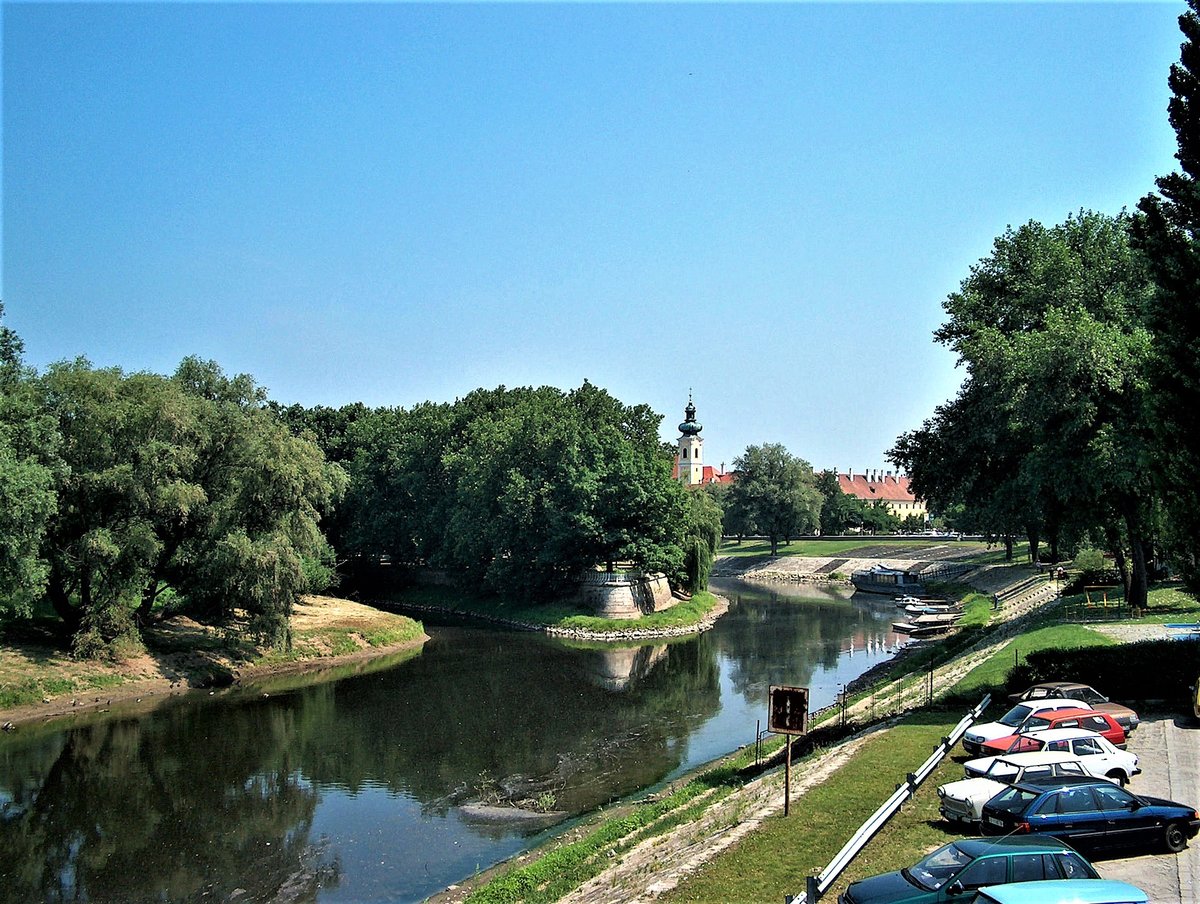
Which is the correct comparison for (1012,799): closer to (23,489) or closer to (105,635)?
(23,489)

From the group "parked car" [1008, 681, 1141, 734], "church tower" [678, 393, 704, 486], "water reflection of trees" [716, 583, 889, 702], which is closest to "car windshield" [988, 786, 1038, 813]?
"parked car" [1008, 681, 1141, 734]

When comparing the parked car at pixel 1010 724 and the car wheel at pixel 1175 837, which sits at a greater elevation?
the parked car at pixel 1010 724

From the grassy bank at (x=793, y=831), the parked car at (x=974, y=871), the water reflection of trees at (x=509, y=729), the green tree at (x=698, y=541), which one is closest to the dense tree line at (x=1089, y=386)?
the grassy bank at (x=793, y=831)

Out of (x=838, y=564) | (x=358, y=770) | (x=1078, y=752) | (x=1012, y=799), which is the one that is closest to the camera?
(x=1012, y=799)

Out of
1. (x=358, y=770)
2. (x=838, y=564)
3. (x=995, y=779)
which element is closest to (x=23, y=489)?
(x=358, y=770)

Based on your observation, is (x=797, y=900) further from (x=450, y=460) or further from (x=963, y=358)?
(x=450, y=460)

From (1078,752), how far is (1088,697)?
19.5 feet

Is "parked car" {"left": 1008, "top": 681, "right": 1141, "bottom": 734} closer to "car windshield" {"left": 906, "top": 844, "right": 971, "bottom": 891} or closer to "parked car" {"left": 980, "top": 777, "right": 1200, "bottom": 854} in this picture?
"parked car" {"left": 980, "top": 777, "right": 1200, "bottom": 854}

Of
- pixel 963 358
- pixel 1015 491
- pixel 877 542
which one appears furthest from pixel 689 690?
pixel 877 542

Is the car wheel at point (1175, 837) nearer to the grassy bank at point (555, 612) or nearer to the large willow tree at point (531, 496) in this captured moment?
the grassy bank at point (555, 612)

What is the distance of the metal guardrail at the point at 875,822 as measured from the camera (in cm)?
1309

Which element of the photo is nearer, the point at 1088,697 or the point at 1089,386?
the point at 1088,697

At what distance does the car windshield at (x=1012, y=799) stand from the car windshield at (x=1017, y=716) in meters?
5.73

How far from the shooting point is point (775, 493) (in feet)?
392
